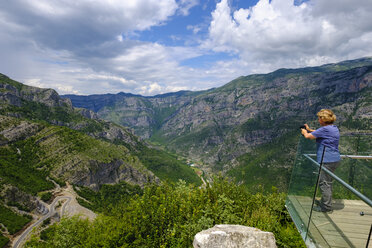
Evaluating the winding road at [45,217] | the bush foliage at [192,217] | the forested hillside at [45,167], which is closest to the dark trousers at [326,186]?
the bush foliage at [192,217]

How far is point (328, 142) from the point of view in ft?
23.7

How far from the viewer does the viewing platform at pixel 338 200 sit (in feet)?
16.8

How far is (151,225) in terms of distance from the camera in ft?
40.5

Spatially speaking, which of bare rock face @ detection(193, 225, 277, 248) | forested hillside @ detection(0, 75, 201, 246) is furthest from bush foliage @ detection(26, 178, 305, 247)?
forested hillside @ detection(0, 75, 201, 246)

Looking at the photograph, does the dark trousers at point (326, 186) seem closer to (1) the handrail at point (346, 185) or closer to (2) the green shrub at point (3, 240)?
(1) the handrail at point (346, 185)

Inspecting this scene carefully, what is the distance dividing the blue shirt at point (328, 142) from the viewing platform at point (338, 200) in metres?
0.34

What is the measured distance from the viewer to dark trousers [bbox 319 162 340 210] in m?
6.62

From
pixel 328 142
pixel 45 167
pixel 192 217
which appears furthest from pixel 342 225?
pixel 45 167

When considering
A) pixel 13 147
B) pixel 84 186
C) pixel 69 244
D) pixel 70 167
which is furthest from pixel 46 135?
pixel 69 244

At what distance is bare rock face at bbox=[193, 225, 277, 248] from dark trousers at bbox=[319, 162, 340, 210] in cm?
367

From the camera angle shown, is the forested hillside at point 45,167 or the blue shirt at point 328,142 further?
the forested hillside at point 45,167

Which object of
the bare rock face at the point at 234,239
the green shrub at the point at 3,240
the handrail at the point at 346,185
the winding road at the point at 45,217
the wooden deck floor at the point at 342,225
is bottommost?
the winding road at the point at 45,217

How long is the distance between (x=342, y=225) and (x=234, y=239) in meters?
4.64

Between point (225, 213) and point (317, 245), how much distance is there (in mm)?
6065
